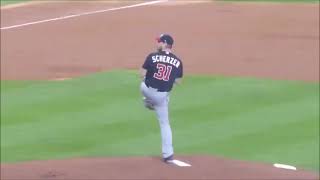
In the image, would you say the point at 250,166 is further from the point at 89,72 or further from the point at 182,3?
the point at 182,3

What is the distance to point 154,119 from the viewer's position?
55.8 feet

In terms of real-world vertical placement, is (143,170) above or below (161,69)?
below

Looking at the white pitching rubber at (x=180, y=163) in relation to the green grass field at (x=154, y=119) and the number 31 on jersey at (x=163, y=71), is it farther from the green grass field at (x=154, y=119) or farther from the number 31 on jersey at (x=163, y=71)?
the green grass field at (x=154, y=119)

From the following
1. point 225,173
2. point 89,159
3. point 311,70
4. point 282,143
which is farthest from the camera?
point 311,70

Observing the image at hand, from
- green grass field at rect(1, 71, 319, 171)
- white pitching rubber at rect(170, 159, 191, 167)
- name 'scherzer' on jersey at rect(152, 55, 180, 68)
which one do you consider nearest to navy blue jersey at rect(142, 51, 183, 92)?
name 'scherzer' on jersey at rect(152, 55, 180, 68)

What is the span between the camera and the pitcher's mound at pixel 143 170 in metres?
12.1

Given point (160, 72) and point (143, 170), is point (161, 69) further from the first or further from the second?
point (143, 170)

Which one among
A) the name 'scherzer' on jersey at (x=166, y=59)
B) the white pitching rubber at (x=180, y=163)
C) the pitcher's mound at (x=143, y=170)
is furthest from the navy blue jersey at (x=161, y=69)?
the white pitching rubber at (x=180, y=163)

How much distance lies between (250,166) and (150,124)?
12.5 ft

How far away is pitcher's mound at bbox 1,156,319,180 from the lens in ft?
39.8

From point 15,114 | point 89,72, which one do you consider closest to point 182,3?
point 89,72

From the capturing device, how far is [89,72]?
20.9 meters

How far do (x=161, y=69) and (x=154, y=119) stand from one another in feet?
17.8

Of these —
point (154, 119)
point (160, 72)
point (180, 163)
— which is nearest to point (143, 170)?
point (180, 163)
